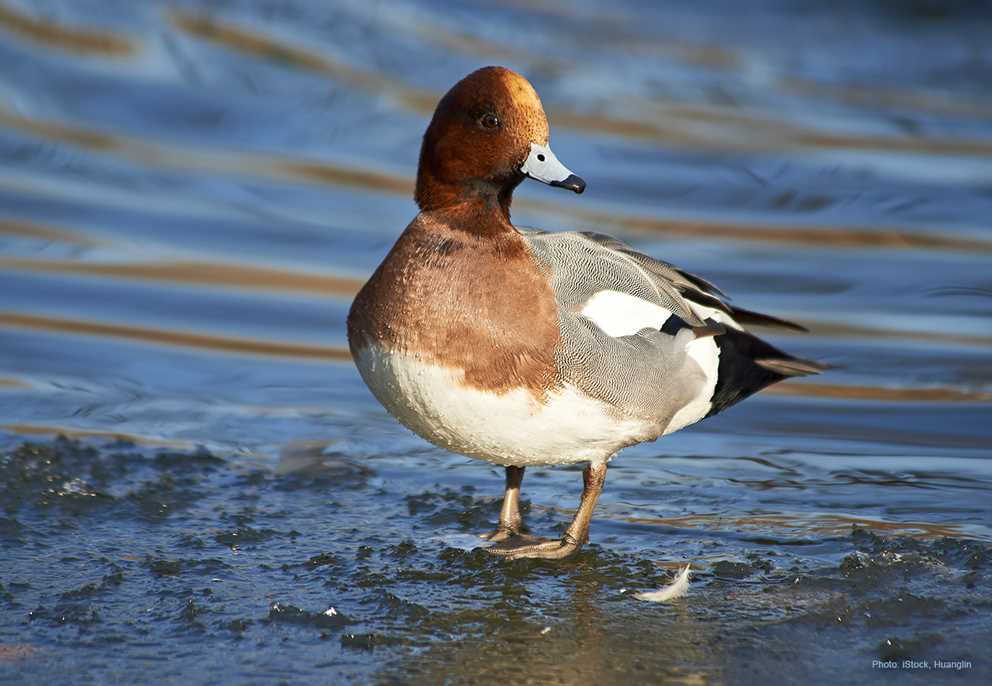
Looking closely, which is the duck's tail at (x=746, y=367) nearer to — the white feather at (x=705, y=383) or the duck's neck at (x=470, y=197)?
the white feather at (x=705, y=383)

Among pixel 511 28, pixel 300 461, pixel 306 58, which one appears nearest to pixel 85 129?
pixel 306 58

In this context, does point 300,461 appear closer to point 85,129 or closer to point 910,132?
point 85,129

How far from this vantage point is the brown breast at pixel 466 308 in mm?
3752

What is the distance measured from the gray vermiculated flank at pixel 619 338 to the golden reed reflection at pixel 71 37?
6829mm

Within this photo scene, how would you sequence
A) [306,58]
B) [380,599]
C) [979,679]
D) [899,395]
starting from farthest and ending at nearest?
1. [306,58]
2. [899,395]
3. [380,599]
4. [979,679]

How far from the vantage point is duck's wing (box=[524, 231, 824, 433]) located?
12.9 feet

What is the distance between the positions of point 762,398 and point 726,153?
11.7 ft

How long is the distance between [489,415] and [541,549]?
0.49 metres

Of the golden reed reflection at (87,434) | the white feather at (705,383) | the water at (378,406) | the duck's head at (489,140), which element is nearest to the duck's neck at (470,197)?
the duck's head at (489,140)

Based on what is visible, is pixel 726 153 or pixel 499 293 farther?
pixel 726 153

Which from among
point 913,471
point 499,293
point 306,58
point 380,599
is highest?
point 306,58

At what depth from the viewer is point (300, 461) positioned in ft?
16.0

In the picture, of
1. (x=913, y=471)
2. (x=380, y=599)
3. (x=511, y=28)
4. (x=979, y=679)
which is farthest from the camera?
(x=511, y=28)

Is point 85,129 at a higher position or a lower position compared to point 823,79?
lower
